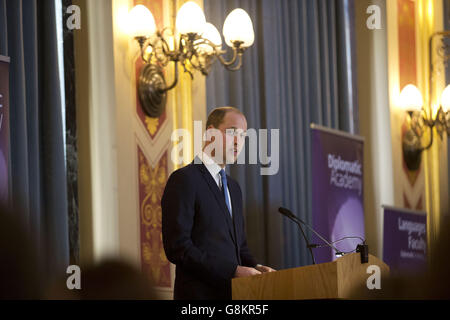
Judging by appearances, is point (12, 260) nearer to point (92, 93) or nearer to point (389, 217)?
point (92, 93)

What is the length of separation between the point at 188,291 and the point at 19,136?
1498 mm

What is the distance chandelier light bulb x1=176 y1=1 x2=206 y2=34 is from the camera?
4.85 metres

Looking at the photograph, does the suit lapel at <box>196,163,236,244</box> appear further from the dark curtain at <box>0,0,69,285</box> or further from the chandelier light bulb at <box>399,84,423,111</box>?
the chandelier light bulb at <box>399,84,423,111</box>

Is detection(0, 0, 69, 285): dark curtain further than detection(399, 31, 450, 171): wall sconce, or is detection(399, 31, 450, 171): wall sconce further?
detection(399, 31, 450, 171): wall sconce

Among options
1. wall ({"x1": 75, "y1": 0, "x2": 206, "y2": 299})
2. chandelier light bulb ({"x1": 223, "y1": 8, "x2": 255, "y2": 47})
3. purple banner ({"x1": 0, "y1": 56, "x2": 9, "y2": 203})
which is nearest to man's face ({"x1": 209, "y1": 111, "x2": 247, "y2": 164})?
purple banner ({"x1": 0, "y1": 56, "x2": 9, "y2": 203})

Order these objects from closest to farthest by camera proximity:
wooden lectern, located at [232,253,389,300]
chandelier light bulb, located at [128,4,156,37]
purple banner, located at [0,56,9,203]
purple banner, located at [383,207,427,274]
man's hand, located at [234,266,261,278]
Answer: wooden lectern, located at [232,253,389,300] → man's hand, located at [234,266,261,278] → purple banner, located at [0,56,9,203] → chandelier light bulb, located at [128,4,156,37] → purple banner, located at [383,207,427,274]

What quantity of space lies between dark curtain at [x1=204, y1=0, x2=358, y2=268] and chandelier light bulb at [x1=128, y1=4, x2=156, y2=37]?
0.96 m

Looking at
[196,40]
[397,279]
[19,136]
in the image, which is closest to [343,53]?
[196,40]

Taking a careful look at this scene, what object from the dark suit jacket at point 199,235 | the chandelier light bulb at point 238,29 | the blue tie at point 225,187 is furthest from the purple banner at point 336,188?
the dark suit jacket at point 199,235

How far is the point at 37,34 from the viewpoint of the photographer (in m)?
4.32

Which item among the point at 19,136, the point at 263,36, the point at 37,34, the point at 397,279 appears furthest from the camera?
the point at 263,36

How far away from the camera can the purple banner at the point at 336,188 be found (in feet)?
18.5

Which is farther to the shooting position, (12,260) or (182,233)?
(182,233)

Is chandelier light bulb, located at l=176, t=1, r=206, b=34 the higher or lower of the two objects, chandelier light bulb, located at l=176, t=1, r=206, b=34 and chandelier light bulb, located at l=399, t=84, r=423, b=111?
the higher
